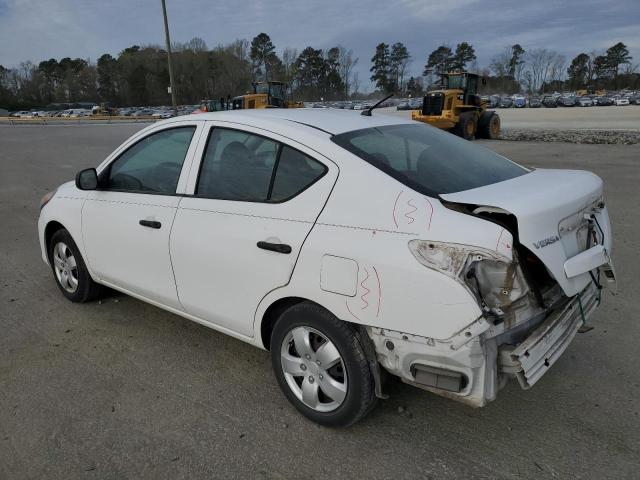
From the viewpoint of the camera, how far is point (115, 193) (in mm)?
3793

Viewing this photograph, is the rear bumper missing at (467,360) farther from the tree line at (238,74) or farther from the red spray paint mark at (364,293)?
the tree line at (238,74)

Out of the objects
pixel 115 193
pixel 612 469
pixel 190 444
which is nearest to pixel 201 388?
pixel 190 444

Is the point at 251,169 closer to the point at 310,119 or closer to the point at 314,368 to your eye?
the point at 310,119

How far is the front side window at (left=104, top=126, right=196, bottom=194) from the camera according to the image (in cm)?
342

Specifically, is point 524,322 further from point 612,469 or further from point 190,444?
point 190,444

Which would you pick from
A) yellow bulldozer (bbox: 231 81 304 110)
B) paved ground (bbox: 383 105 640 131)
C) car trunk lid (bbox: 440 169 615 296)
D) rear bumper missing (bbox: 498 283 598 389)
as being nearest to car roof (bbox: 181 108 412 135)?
car trunk lid (bbox: 440 169 615 296)

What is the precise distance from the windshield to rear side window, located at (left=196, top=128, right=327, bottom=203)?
0.88ft

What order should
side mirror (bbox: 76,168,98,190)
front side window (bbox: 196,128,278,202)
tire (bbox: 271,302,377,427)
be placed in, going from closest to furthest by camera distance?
tire (bbox: 271,302,377,427), front side window (bbox: 196,128,278,202), side mirror (bbox: 76,168,98,190)

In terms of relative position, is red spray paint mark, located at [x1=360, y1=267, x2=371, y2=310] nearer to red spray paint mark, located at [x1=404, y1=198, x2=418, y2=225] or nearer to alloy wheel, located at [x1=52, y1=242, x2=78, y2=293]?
red spray paint mark, located at [x1=404, y1=198, x2=418, y2=225]

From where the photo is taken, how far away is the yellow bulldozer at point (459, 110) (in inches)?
838

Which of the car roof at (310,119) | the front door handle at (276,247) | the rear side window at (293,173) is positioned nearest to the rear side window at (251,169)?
the rear side window at (293,173)

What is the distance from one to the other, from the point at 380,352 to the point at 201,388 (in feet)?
4.36

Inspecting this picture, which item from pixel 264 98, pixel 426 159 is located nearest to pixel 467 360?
pixel 426 159

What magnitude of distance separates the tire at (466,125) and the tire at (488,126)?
537 mm
